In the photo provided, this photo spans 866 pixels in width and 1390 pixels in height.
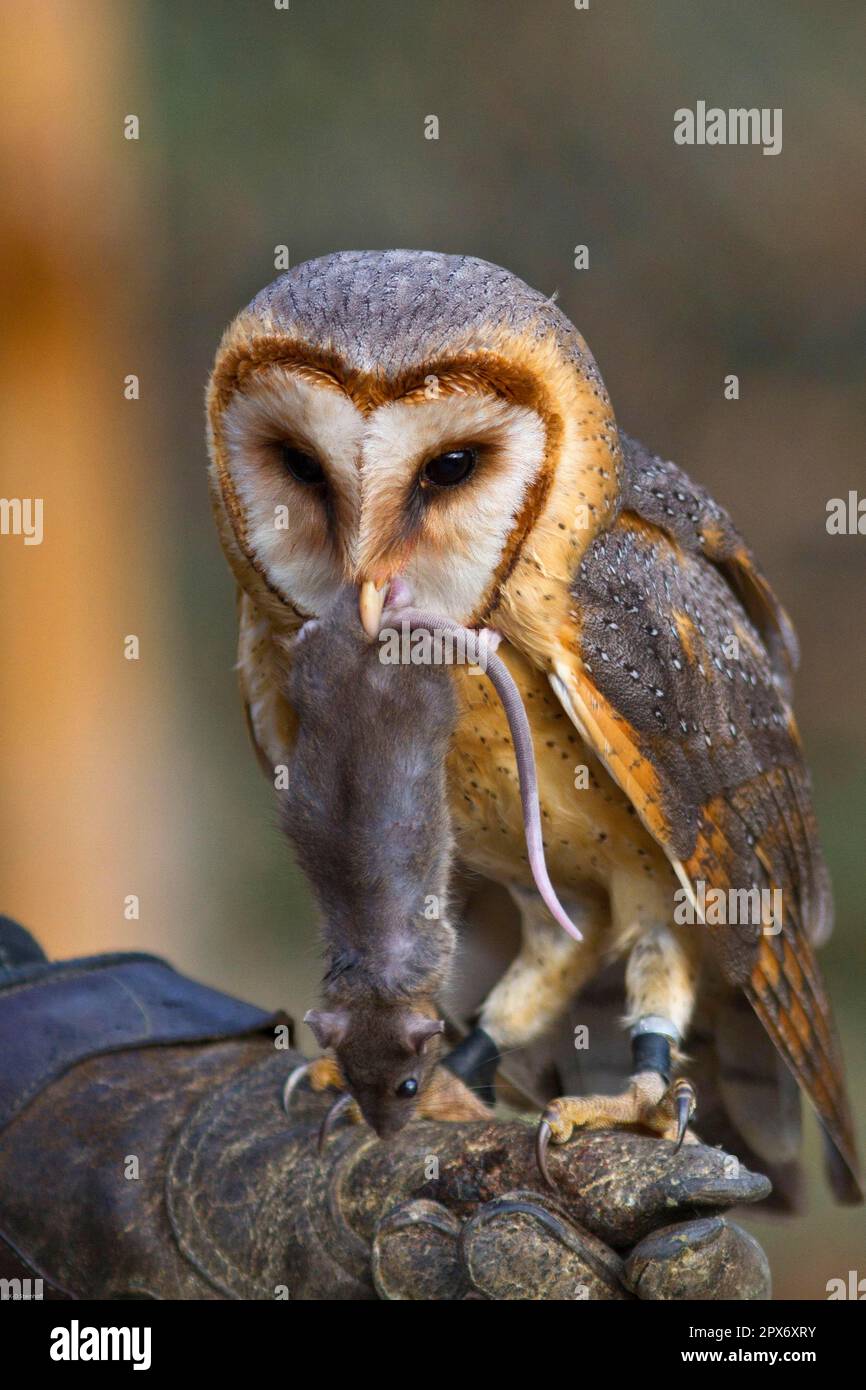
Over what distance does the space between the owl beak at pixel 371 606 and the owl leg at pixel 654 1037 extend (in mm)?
509

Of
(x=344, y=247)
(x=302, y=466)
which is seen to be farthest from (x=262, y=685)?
(x=344, y=247)

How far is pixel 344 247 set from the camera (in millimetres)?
2969

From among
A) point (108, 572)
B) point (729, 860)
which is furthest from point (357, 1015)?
point (108, 572)

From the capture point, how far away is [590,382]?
125 centimetres

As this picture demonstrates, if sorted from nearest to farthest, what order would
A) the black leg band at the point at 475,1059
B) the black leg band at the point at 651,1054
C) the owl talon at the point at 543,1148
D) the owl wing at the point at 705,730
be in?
the owl talon at the point at 543,1148 < the owl wing at the point at 705,730 < the black leg band at the point at 651,1054 < the black leg band at the point at 475,1059

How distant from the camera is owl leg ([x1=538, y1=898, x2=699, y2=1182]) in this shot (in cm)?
134

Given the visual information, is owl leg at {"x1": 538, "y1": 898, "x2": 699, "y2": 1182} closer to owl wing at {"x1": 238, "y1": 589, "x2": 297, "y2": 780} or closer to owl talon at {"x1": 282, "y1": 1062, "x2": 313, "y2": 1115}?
owl talon at {"x1": 282, "y1": 1062, "x2": 313, "y2": 1115}

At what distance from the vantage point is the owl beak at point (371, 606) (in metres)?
1.13

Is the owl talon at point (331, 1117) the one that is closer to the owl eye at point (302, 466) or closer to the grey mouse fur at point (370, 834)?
the grey mouse fur at point (370, 834)

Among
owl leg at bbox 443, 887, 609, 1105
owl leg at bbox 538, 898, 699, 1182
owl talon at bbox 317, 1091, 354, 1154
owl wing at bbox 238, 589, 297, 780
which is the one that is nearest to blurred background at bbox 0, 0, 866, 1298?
owl wing at bbox 238, 589, 297, 780

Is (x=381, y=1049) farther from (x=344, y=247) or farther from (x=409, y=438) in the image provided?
(x=344, y=247)

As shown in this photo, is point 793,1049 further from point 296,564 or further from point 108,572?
point 108,572

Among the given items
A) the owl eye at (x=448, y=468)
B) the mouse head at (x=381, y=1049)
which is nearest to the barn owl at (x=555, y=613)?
the owl eye at (x=448, y=468)

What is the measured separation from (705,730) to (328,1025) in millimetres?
527
